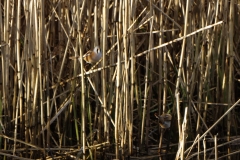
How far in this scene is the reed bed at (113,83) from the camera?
2.93m

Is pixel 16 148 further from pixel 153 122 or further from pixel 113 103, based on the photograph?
pixel 153 122

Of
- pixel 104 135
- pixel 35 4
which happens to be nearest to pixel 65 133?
pixel 104 135

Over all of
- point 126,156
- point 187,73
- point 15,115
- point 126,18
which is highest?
point 126,18

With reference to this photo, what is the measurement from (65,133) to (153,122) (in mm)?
633

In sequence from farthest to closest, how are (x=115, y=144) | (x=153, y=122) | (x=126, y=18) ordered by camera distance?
(x=153, y=122), (x=115, y=144), (x=126, y=18)

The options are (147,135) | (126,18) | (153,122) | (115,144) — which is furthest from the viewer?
(153,122)

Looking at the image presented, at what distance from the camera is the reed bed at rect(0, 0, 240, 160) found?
293 centimetres

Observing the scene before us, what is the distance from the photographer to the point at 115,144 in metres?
3.03

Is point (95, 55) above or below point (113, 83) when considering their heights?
above

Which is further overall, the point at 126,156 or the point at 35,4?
the point at 126,156

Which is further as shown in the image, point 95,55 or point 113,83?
point 113,83

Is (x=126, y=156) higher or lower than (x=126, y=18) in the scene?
lower

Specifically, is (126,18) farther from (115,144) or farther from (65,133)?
(65,133)

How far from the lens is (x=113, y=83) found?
10.5 ft
